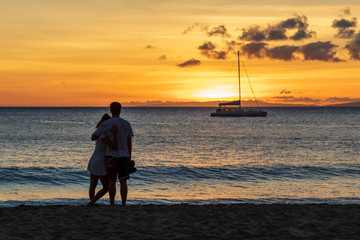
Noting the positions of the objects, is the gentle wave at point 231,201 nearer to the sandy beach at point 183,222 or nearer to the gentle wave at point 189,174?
the gentle wave at point 189,174

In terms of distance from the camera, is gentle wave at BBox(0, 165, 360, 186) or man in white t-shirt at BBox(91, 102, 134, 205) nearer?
man in white t-shirt at BBox(91, 102, 134, 205)

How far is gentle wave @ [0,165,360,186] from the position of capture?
20.2 metres

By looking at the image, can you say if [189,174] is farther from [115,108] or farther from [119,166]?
[115,108]

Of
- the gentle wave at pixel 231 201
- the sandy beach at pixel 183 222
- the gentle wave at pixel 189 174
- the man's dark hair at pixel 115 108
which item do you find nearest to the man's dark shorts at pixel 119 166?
the sandy beach at pixel 183 222

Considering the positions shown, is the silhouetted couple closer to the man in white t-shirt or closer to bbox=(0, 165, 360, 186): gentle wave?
the man in white t-shirt

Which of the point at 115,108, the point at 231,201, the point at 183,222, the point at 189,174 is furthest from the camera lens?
the point at 189,174

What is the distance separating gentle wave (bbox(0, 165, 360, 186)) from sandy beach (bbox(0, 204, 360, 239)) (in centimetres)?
1076

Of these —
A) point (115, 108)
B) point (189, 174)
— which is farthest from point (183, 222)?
point (189, 174)

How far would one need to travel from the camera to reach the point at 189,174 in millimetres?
21984

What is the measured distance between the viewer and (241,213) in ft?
29.3

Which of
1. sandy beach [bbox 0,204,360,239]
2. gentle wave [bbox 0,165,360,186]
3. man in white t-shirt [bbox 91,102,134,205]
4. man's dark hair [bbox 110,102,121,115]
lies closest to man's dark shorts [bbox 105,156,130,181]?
man in white t-shirt [bbox 91,102,134,205]

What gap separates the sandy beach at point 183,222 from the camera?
7.13 meters

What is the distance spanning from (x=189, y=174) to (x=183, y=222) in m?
13.9

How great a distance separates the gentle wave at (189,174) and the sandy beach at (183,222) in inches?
424
